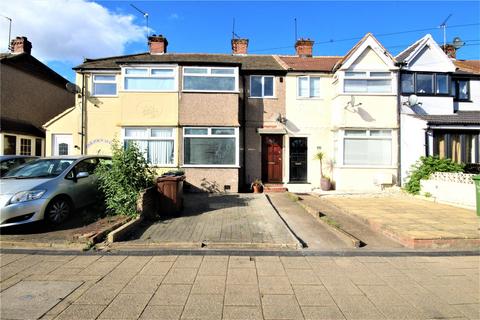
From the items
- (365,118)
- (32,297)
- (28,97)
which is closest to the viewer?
(32,297)

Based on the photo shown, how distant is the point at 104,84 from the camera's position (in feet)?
46.8

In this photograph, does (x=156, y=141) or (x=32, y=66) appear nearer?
(x=156, y=141)

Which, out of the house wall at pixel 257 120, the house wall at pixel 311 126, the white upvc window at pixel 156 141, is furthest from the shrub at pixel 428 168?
the white upvc window at pixel 156 141

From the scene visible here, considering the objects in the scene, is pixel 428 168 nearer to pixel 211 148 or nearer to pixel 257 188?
pixel 257 188

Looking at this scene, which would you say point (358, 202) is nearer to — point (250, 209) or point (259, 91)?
point (250, 209)

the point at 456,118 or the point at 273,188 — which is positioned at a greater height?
the point at 456,118

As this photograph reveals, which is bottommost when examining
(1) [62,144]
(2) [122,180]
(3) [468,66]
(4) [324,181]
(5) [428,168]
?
(4) [324,181]

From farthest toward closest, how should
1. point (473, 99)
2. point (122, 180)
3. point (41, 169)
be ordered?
1. point (473, 99)
2. point (41, 169)
3. point (122, 180)

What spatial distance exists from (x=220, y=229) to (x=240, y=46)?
43.8ft

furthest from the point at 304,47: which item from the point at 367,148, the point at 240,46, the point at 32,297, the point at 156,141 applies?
the point at 32,297

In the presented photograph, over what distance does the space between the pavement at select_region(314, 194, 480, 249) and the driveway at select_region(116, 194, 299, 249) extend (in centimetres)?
228

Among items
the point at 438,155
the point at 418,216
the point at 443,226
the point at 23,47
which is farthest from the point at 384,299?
the point at 23,47

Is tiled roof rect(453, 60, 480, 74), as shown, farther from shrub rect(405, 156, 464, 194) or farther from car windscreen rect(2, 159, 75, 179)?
car windscreen rect(2, 159, 75, 179)

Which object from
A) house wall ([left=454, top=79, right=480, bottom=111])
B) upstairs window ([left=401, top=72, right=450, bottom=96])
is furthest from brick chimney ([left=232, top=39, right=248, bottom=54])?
house wall ([left=454, top=79, right=480, bottom=111])
